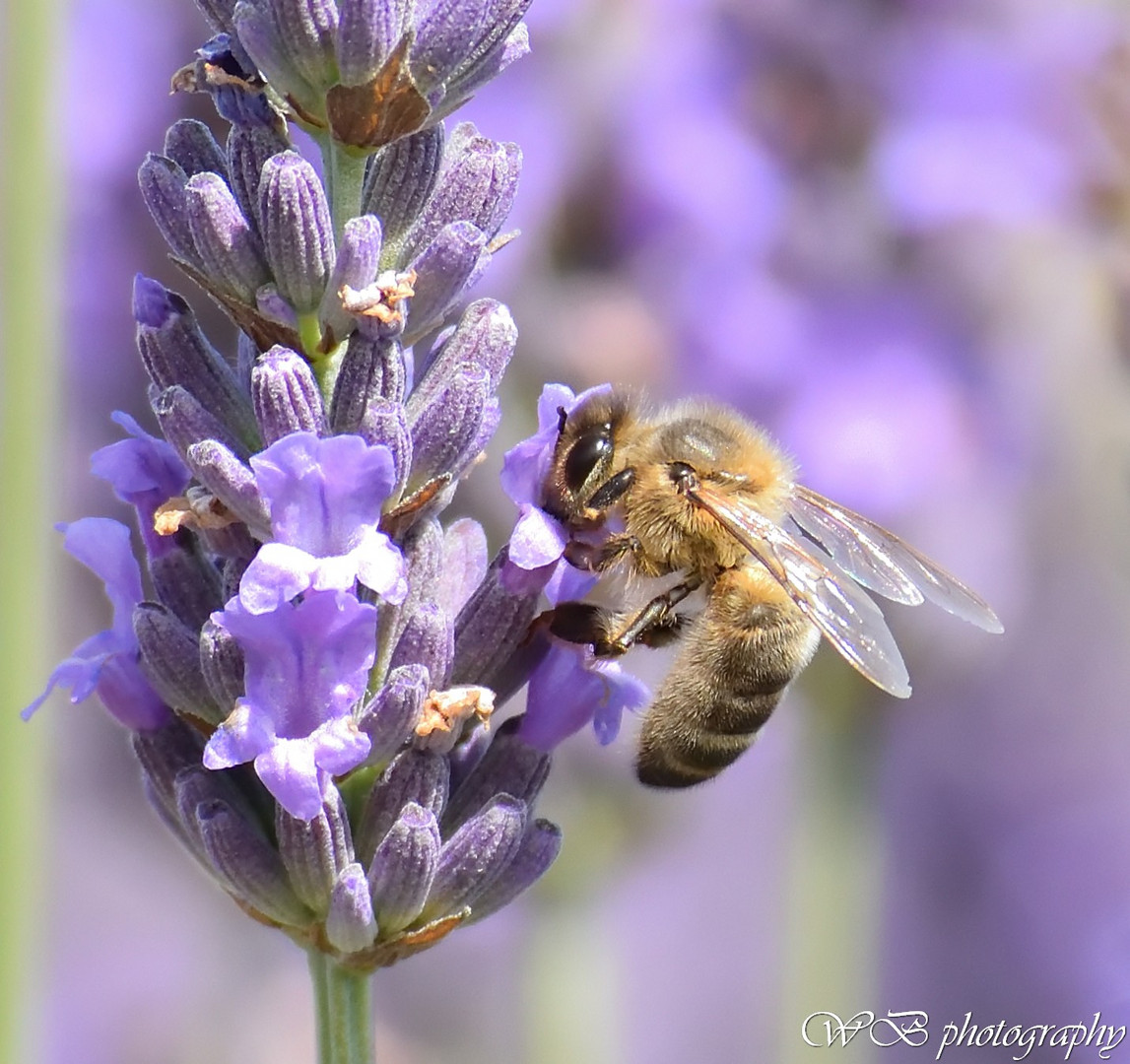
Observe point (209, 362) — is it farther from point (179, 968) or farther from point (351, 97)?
point (179, 968)

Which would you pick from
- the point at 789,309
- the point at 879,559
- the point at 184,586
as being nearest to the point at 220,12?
the point at 184,586

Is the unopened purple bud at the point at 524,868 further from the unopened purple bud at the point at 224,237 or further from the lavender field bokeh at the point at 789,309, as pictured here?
the lavender field bokeh at the point at 789,309

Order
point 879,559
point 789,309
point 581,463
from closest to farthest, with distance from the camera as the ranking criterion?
point 581,463, point 879,559, point 789,309

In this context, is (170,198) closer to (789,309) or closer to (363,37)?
(363,37)

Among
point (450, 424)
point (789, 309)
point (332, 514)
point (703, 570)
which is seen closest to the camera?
point (332, 514)

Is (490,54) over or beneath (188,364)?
over

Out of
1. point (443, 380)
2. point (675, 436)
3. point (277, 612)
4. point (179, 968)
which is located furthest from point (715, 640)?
point (179, 968)
